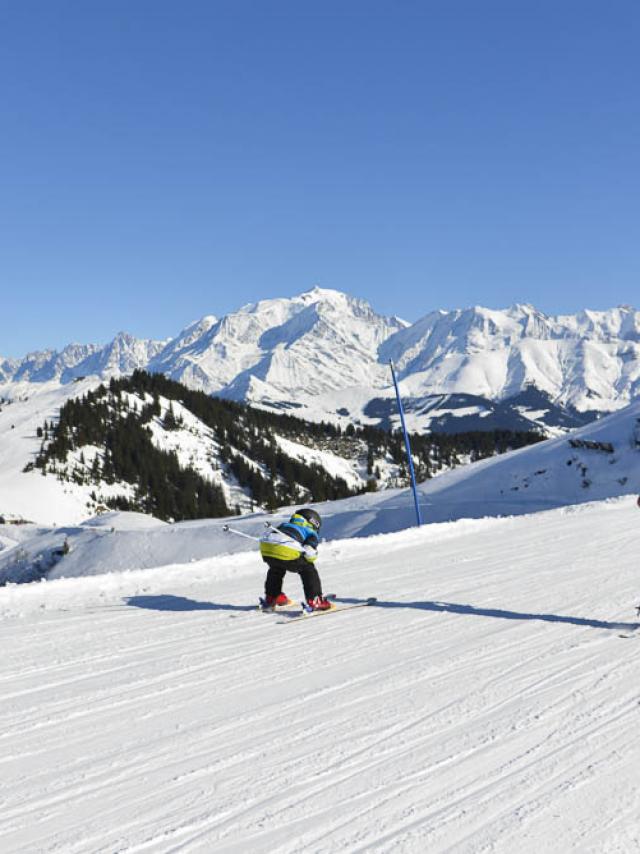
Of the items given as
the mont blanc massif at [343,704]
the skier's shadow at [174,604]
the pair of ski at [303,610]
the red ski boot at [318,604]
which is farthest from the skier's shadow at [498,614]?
the skier's shadow at [174,604]

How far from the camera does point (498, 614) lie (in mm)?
9445

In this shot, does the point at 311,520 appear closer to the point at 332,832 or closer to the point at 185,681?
the point at 185,681

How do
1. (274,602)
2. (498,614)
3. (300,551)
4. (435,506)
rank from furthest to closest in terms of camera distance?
(435,506), (274,602), (300,551), (498,614)

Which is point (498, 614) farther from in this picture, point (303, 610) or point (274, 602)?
point (274, 602)

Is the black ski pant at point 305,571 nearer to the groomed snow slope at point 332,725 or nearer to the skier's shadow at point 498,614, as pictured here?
the groomed snow slope at point 332,725

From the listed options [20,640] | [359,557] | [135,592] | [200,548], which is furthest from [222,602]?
[200,548]

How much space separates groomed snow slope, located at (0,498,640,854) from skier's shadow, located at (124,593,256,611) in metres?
0.09

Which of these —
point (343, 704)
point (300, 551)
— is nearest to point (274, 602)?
point (300, 551)

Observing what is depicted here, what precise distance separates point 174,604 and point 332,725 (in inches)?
245

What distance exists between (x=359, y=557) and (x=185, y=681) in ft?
31.1

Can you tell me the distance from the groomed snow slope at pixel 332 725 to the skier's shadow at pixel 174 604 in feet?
0.28

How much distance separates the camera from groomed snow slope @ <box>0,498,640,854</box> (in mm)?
4211

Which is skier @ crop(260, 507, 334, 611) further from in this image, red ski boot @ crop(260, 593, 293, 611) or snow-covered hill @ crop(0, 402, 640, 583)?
snow-covered hill @ crop(0, 402, 640, 583)

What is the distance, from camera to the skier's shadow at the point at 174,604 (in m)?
11.0
